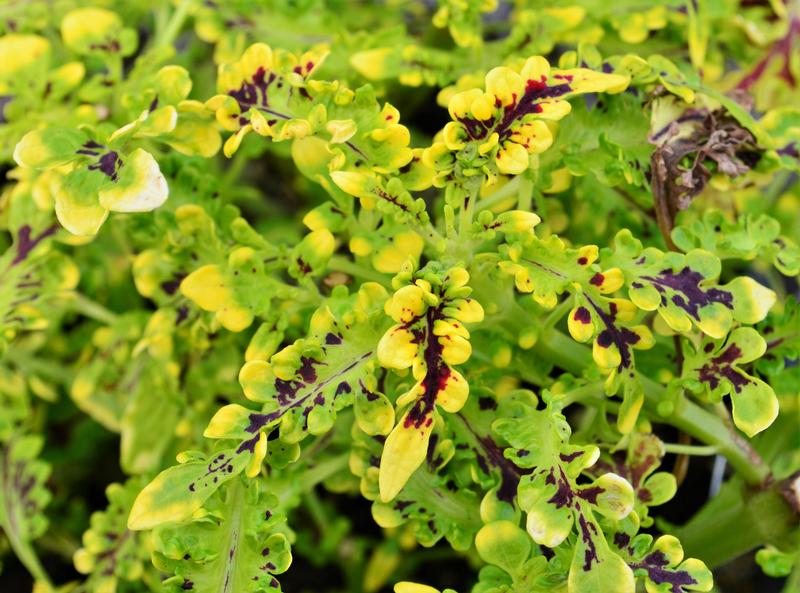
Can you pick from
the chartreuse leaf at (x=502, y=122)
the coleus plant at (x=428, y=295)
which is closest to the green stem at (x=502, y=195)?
the coleus plant at (x=428, y=295)

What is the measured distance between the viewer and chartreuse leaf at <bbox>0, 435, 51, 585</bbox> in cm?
122

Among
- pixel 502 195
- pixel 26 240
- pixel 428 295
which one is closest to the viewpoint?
pixel 428 295

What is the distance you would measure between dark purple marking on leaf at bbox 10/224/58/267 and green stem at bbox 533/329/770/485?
605mm

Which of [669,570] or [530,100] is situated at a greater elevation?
[530,100]

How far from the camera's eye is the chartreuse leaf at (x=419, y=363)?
0.82m

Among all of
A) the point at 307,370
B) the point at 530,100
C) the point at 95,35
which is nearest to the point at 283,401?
the point at 307,370

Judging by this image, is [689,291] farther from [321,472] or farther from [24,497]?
[24,497]

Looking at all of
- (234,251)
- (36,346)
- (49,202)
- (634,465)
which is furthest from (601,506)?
(36,346)

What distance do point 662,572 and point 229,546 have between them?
0.40 metres

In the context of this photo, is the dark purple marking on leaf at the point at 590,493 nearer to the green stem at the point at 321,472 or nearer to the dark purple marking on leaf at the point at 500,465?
the dark purple marking on leaf at the point at 500,465

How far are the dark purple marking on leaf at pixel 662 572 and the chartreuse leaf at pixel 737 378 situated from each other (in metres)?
0.14

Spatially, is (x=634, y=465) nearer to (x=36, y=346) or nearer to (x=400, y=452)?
(x=400, y=452)

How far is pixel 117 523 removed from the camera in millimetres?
1178

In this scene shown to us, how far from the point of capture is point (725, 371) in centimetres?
94
